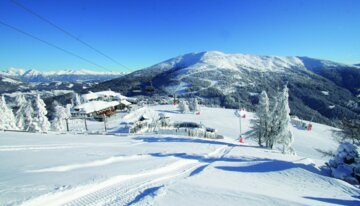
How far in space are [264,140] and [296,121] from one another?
37938 millimetres

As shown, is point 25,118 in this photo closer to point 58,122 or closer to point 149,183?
point 58,122

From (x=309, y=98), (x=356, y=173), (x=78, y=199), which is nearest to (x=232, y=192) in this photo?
(x=78, y=199)

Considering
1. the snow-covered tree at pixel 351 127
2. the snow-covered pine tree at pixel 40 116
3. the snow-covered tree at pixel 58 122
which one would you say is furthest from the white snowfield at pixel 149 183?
the snow-covered tree at pixel 58 122

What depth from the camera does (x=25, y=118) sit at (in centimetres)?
4475

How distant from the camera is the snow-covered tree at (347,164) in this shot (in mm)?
14992

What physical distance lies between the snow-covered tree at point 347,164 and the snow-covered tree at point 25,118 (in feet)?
153

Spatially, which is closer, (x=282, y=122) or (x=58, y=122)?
(x=282, y=122)

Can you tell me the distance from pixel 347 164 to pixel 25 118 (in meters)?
52.9

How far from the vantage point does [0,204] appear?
579cm

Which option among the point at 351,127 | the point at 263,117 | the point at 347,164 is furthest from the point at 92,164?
the point at 263,117

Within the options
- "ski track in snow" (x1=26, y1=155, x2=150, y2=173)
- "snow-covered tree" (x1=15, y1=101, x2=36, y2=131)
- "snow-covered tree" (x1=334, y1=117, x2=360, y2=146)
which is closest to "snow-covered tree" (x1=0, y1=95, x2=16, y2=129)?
"snow-covered tree" (x1=15, y1=101, x2=36, y2=131)

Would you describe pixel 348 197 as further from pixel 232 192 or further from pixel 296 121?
pixel 296 121

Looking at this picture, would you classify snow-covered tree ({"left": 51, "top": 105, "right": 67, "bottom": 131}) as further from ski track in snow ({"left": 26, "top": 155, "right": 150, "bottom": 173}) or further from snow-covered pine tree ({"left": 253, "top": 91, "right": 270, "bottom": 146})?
snow-covered pine tree ({"left": 253, "top": 91, "right": 270, "bottom": 146})

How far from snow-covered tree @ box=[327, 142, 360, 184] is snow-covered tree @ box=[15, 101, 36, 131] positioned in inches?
1837
